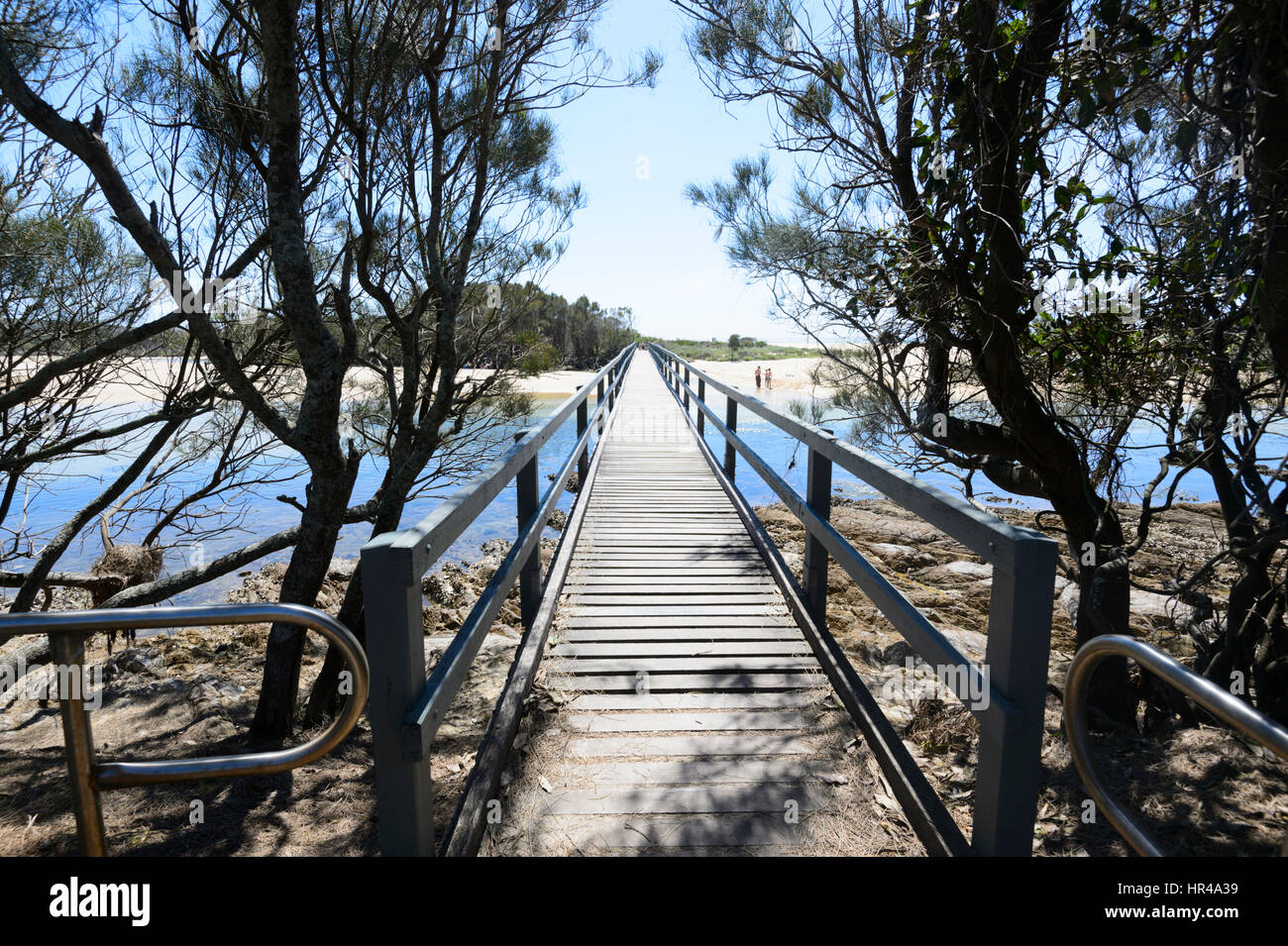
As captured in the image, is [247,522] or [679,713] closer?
[679,713]

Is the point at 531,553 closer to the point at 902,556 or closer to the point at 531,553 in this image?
the point at 531,553

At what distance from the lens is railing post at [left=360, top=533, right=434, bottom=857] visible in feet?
5.57

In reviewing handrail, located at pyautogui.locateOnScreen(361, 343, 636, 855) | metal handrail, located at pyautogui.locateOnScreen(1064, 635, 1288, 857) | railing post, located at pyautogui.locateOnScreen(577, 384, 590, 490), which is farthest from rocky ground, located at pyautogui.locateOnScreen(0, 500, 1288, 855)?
railing post, located at pyautogui.locateOnScreen(577, 384, 590, 490)

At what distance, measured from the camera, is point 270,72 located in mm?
3832

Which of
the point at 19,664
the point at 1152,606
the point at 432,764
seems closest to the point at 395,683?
the point at 432,764

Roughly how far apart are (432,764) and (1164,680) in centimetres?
327

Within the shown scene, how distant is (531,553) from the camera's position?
11.8ft

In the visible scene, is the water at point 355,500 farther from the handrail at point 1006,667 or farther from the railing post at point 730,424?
the handrail at point 1006,667

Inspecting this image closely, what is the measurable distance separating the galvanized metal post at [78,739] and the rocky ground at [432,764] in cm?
130

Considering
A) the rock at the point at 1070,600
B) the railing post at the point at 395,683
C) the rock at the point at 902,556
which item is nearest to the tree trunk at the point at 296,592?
the railing post at the point at 395,683

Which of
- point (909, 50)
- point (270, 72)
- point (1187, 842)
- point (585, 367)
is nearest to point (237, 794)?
point (270, 72)

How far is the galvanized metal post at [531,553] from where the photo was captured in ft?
11.9

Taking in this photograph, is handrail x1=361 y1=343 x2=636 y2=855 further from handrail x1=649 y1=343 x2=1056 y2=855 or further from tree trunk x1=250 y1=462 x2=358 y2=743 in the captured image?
tree trunk x1=250 y1=462 x2=358 y2=743

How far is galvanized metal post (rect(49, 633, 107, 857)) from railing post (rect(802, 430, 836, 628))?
2.81 m
